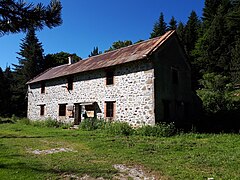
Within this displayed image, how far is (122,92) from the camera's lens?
1672 centimetres

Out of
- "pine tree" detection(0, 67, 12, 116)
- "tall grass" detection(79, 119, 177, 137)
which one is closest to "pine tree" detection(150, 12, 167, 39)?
"pine tree" detection(0, 67, 12, 116)

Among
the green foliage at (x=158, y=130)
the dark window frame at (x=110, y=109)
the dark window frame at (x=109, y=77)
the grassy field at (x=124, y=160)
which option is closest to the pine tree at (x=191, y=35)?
the dark window frame at (x=109, y=77)

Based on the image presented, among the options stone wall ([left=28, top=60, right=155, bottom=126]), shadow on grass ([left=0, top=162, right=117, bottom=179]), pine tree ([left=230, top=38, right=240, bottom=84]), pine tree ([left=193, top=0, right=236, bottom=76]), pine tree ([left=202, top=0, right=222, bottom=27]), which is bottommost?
shadow on grass ([left=0, top=162, right=117, bottom=179])

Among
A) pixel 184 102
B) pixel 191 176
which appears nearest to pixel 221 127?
pixel 184 102

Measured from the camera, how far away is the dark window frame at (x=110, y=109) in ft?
56.5

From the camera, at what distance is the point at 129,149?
9695mm

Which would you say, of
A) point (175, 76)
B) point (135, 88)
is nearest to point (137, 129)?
point (135, 88)

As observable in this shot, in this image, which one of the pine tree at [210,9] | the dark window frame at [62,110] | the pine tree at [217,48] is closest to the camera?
the dark window frame at [62,110]

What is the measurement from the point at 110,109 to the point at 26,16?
1305cm

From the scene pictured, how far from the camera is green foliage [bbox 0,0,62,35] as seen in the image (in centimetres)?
468

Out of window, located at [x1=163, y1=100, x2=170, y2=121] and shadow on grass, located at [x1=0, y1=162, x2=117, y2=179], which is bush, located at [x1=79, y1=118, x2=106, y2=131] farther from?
shadow on grass, located at [x1=0, y1=162, x2=117, y2=179]

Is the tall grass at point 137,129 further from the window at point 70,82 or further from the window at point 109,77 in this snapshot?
the window at point 70,82

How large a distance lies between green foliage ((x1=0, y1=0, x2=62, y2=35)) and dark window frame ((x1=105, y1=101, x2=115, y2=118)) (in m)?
12.4

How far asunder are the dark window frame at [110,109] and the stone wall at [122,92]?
0.89 ft
